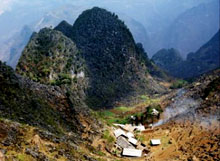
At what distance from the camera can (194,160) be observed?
26734 mm

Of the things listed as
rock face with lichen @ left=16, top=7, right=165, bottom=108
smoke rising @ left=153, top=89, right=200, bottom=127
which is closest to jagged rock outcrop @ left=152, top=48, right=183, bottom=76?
rock face with lichen @ left=16, top=7, right=165, bottom=108

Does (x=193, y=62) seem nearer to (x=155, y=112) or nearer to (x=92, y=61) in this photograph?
(x=92, y=61)

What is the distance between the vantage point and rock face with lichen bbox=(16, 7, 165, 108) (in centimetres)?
5906

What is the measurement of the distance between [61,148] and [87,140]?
29.9ft

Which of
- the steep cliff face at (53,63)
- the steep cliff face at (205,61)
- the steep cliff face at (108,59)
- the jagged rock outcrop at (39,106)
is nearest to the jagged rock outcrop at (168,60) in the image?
the steep cliff face at (205,61)

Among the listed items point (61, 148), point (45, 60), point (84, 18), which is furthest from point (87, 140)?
point (84, 18)

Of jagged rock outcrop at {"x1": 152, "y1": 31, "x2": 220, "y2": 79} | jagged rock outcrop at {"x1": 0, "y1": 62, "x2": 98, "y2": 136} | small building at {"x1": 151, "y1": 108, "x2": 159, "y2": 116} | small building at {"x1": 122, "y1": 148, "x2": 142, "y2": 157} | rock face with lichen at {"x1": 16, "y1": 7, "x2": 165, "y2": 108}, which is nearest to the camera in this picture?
jagged rock outcrop at {"x1": 0, "y1": 62, "x2": 98, "y2": 136}

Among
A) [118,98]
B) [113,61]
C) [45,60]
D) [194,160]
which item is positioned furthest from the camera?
[113,61]

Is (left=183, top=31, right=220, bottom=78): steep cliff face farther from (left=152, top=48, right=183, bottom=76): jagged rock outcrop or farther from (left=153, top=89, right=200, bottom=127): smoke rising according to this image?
(left=153, top=89, right=200, bottom=127): smoke rising

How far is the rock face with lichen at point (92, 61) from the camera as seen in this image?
194 ft

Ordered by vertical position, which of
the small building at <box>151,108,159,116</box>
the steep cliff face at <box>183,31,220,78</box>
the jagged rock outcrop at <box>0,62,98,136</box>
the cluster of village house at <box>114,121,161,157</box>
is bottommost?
the cluster of village house at <box>114,121,161,157</box>

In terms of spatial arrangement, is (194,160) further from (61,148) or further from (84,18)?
(84,18)

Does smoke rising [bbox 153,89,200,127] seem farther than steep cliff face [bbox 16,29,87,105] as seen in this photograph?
No

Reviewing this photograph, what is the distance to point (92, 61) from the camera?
8494 centimetres
